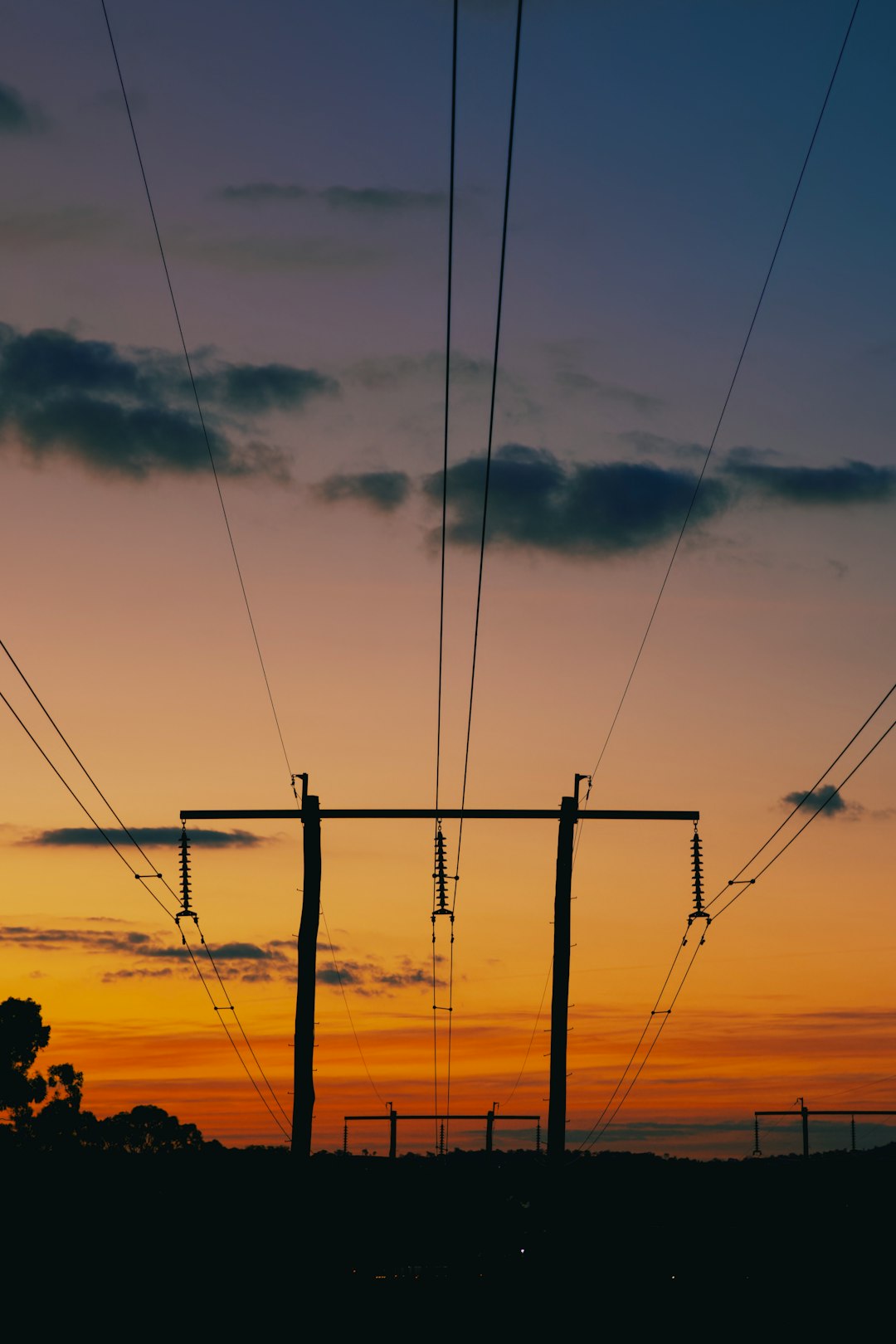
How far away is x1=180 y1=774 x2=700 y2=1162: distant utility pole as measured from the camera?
31.6 meters

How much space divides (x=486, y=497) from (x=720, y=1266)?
32.9 metres

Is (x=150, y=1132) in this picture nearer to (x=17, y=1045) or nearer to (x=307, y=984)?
(x=17, y=1045)

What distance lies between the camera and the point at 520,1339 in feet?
99.7

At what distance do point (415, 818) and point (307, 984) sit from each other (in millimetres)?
3918

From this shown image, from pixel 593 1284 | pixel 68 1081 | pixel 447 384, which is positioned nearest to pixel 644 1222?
pixel 593 1284

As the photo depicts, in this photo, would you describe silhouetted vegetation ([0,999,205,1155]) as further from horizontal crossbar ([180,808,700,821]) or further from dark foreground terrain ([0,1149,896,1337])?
horizontal crossbar ([180,808,700,821])

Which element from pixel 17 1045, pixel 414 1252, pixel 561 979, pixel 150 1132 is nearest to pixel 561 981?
pixel 561 979

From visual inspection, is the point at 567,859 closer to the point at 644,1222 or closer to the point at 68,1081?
the point at 644,1222

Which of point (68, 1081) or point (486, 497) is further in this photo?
point (68, 1081)

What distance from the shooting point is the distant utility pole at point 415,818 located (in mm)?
31641

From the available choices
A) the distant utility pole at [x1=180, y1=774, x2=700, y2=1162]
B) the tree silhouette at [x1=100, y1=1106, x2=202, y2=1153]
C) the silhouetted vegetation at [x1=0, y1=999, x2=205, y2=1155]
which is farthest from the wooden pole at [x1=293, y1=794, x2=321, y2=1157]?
the tree silhouette at [x1=100, y1=1106, x2=202, y2=1153]

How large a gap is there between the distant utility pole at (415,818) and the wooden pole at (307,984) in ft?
0.05

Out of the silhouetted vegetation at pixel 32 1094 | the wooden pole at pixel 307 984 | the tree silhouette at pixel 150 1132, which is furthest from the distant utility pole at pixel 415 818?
the tree silhouette at pixel 150 1132

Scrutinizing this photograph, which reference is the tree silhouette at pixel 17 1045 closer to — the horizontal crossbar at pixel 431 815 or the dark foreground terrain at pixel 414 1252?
the dark foreground terrain at pixel 414 1252
